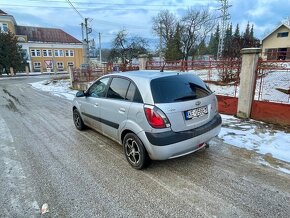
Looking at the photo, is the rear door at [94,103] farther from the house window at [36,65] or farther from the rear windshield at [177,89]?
the house window at [36,65]

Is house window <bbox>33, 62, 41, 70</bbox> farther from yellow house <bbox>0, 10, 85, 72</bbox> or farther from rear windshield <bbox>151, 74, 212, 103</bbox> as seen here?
rear windshield <bbox>151, 74, 212, 103</bbox>

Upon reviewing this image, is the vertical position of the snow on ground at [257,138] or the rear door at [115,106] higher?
the rear door at [115,106]

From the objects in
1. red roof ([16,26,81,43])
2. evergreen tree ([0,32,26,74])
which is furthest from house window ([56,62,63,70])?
evergreen tree ([0,32,26,74])

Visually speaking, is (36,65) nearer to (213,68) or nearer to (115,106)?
(213,68)

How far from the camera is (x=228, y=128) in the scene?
5539 millimetres

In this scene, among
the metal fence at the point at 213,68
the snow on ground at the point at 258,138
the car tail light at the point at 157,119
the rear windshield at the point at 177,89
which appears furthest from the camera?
the metal fence at the point at 213,68

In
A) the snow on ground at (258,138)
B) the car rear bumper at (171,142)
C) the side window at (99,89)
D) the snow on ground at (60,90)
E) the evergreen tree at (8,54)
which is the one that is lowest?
the snow on ground at (60,90)

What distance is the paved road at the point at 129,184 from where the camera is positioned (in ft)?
8.64

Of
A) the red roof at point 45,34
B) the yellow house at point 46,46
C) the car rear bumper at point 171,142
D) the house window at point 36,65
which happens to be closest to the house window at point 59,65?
the yellow house at point 46,46

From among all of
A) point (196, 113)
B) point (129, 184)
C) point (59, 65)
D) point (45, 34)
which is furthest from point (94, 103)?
point (45, 34)

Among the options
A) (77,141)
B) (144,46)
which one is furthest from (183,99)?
(144,46)

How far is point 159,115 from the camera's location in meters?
3.17

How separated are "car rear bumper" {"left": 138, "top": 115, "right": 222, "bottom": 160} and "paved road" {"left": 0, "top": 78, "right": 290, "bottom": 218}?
0.40 metres

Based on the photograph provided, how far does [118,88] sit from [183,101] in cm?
134
